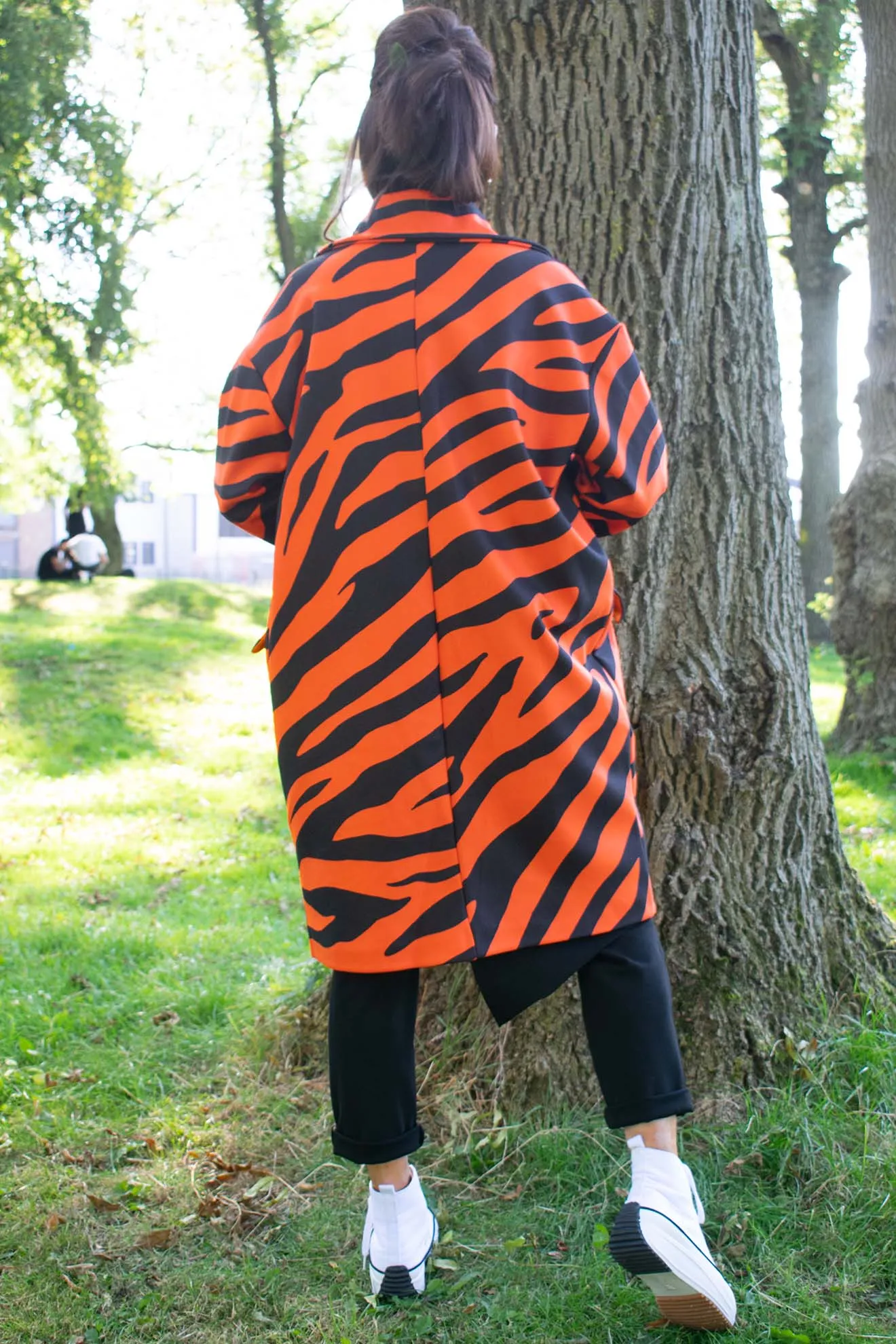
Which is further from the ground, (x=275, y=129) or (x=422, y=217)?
(x=275, y=129)

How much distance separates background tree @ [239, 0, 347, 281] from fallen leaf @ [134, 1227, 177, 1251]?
13.5 metres

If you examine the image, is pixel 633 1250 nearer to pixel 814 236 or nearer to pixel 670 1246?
pixel 670 1246

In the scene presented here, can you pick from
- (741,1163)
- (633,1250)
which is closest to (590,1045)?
(633,1250)

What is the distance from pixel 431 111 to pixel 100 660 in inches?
341

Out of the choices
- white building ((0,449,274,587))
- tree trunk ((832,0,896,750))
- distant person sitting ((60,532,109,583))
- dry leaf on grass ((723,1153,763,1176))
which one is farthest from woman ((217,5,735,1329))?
white building ((0,449,274,587))

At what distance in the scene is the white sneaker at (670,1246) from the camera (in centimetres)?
175

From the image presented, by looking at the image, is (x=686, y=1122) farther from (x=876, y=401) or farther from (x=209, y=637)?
(x=209, y=637)

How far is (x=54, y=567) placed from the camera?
49.1ft

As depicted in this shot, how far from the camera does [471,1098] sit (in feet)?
8.70

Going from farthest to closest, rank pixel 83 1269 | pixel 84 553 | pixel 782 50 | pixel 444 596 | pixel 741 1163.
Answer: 1. pixel 84 553
2. pixel 782 50
3. pixel 741 1163
4. pixel 83 1269
5. pixel 444 596

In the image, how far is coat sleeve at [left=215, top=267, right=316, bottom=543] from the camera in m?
1.94

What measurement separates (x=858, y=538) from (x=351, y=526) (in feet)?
18.7

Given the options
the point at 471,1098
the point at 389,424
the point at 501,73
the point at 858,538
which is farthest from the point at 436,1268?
the point at 858,538

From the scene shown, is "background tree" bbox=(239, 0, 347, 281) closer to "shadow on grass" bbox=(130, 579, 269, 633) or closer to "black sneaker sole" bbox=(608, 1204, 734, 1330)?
"shadow on grass" bbox=(130, 579, 269, 633)
